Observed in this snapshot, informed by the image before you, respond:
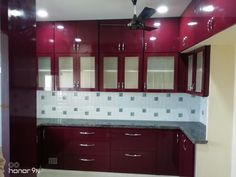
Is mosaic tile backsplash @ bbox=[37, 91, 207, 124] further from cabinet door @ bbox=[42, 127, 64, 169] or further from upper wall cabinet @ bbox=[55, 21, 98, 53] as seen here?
upper wall cabinet @ bbox=[55, 21, 98, 53]

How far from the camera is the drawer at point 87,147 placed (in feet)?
11.6

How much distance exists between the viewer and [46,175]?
3523 mm

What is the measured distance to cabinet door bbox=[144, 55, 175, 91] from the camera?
356 centimetres

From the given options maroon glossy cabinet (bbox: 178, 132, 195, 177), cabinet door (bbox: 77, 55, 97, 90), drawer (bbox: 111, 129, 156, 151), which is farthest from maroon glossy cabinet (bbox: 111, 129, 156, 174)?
cabinet door (bbox: 77, 55, 97, 90)

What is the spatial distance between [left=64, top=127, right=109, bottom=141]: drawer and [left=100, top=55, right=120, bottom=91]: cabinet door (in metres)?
0.70

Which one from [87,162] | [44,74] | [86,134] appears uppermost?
[44,74]

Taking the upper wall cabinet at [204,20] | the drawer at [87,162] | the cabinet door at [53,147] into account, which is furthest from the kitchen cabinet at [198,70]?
the cabinet door at [53,147]

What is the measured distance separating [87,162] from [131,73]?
1607mm

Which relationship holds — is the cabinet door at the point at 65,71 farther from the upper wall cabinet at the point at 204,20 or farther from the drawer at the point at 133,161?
the upper wall cabinet at the point at 204,20

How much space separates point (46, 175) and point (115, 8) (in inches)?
109

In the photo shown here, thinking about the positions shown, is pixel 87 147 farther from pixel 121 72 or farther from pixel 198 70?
pixel 198 70

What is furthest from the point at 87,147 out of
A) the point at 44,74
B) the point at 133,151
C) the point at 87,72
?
the point at 44,74

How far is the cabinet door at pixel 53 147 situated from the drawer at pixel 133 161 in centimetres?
86

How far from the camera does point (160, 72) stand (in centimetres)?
358
